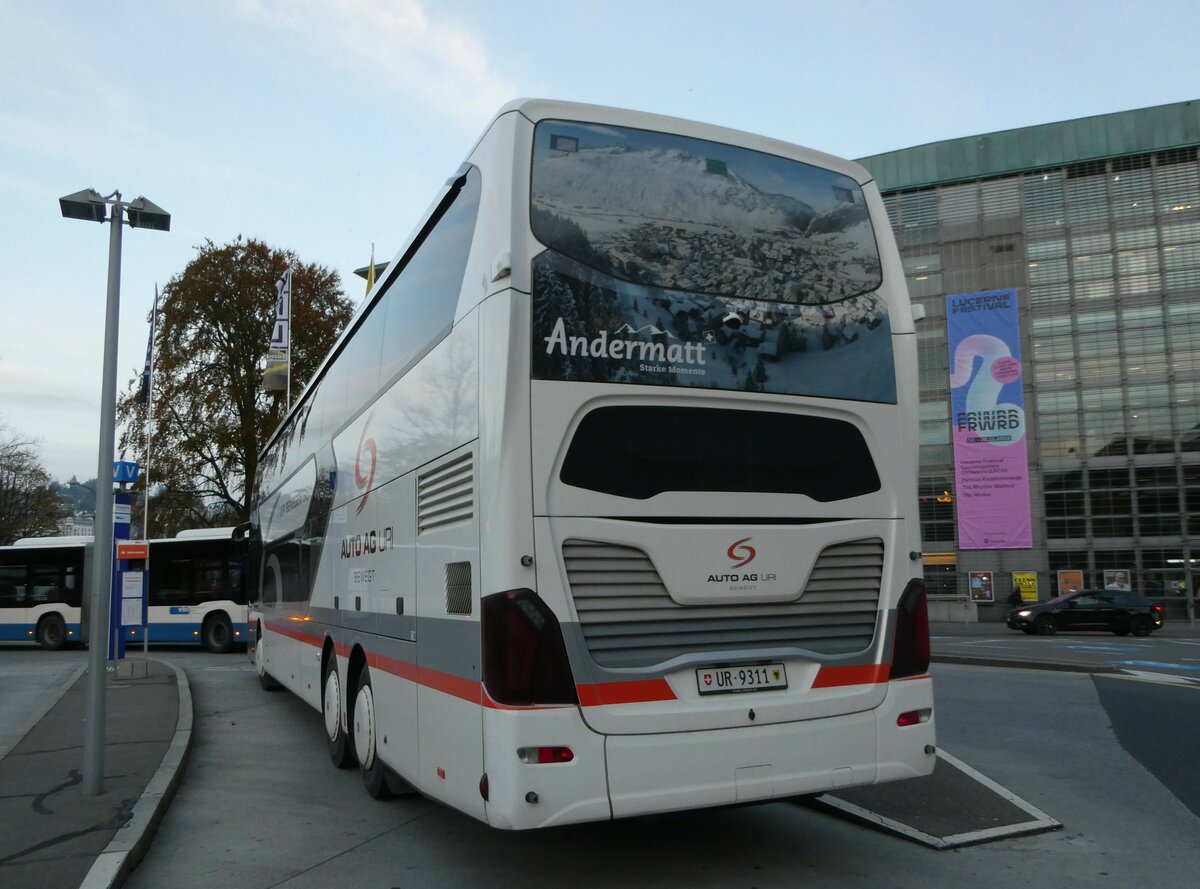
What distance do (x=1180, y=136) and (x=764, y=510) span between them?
6001cm

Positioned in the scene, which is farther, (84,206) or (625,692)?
(84,206)

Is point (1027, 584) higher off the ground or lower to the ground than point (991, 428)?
lower

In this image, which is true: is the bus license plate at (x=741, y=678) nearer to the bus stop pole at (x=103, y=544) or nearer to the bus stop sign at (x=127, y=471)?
the bus stop pole at (x=103, y=544)

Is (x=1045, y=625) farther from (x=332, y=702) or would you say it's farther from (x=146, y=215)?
(x=146, y=215)

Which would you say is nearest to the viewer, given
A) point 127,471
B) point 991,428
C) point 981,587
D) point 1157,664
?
point 127,471

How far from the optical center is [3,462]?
59.4 metres

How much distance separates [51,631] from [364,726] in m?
22.4

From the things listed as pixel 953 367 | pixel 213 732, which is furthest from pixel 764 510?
pixel 953 367

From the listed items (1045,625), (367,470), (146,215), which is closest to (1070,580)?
(1045,625)

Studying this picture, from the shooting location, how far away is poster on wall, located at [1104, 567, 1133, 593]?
53.2 meters

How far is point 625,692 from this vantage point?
5113 millimetres

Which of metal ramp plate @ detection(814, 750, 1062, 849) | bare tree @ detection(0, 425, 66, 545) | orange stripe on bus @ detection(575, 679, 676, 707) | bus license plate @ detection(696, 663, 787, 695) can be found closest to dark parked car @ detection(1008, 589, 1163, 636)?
metal ramp plate @ detection(814, 750, 1062, 849)

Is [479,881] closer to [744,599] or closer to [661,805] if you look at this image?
[661,805]

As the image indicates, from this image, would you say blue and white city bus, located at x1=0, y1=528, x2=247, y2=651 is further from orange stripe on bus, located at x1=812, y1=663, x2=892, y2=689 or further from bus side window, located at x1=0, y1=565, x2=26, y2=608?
orange stripe on bus, located at x1=812, y1=663, x2=892, y2=689
